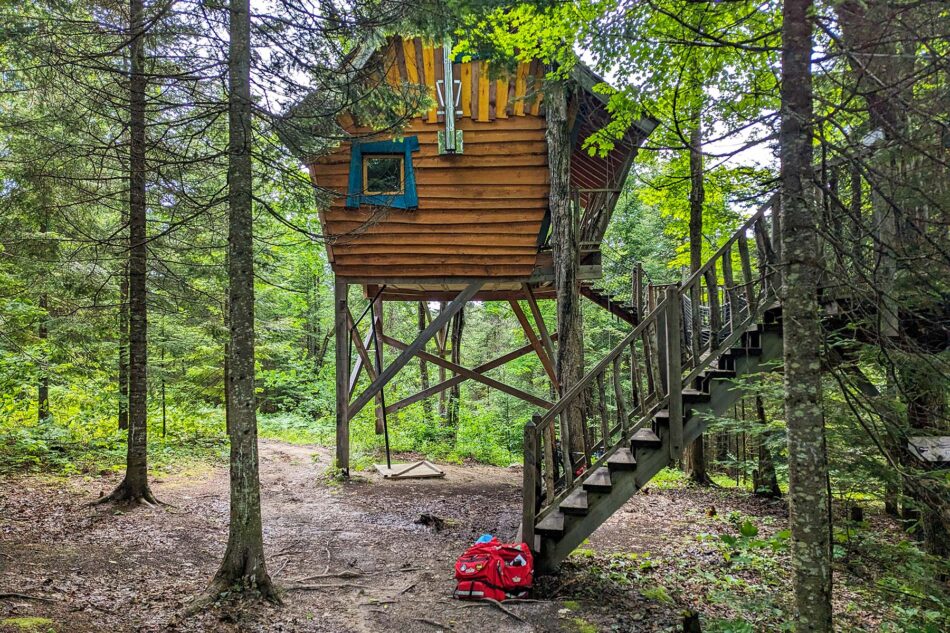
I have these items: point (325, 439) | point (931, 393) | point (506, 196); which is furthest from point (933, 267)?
point (325, 439)

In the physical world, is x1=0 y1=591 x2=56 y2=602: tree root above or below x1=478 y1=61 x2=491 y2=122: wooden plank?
below

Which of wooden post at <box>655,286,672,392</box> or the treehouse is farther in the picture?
the treehouse

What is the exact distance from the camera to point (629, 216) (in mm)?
22484

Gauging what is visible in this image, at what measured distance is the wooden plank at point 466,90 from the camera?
32.7ft

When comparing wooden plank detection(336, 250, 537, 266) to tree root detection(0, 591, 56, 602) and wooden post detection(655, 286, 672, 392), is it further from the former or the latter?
tree root detection(0, 591, 56, 602)

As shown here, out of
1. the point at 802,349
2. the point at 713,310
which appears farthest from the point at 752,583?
the point at 802,349

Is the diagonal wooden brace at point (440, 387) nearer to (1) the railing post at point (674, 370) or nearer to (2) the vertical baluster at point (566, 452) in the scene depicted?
(2) the vertical baluster at point (566, 452)

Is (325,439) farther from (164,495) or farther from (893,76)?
(893,76)

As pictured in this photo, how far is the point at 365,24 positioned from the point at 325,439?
1609 cm

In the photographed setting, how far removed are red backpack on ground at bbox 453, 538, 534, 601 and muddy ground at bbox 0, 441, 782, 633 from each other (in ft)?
0.66

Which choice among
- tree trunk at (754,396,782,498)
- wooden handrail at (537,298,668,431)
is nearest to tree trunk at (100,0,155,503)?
wooden handrail at (537,298,668,431)

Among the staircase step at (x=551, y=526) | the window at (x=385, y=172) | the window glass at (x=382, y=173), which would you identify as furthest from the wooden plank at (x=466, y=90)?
the staircase step at (x=551, y=526)

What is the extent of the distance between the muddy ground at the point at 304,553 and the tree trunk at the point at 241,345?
49 centimetres

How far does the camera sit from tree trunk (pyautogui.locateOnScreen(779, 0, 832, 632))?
3.24m
